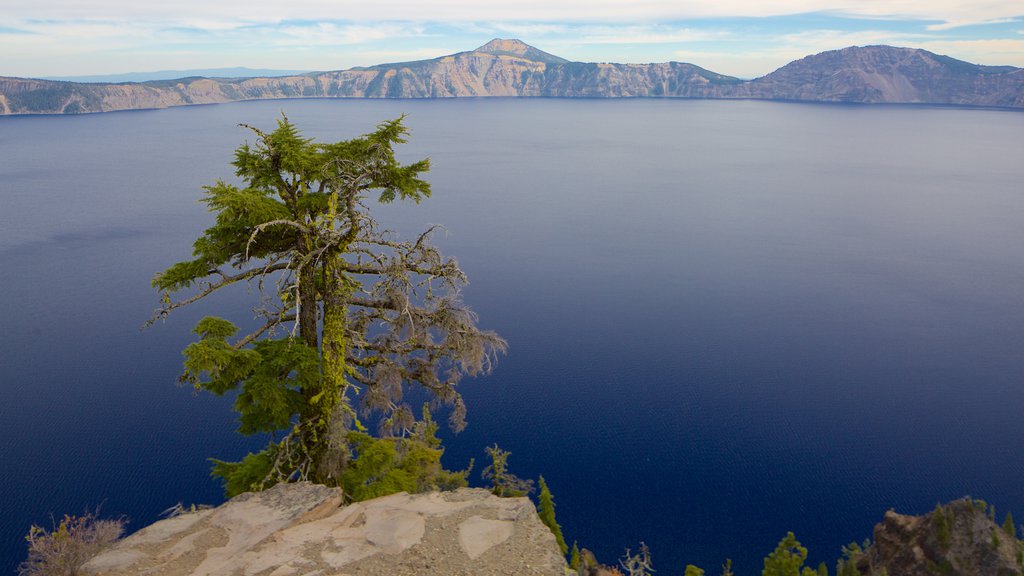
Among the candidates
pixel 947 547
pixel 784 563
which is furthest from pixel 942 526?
pixel 784 563

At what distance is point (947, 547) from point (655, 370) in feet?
86.9

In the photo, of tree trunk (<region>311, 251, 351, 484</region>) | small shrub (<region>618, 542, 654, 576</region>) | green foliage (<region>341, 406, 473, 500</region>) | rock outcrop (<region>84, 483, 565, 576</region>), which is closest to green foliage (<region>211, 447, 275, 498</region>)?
tree trunk (<region>311, 251, 351, 484</region>)

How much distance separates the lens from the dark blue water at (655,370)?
44438mm

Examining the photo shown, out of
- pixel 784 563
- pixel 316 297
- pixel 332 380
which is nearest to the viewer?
pixel 332 380

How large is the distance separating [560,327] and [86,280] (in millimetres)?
63446

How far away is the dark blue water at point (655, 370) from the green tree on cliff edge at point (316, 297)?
82.8 ft

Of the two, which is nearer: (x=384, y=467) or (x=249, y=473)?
(x=384, y=467)

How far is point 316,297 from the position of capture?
68.6 ft

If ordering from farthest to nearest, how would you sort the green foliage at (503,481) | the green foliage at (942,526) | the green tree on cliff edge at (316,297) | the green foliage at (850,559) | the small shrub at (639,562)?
1. the green foliage at (942,526)
2. the green foliage at (850,559)
3. the green foliage at (503,481)
4. the small shrub at (639,562)
5. the green tree on cliff edge at (316,297)

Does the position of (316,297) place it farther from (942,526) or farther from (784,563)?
(942,526)

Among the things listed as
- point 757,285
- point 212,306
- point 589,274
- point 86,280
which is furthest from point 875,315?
point 86,280

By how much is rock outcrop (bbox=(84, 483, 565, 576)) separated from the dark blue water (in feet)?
84.3

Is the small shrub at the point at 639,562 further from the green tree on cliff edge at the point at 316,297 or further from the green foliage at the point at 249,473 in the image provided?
the green foliage at the point at 249,473

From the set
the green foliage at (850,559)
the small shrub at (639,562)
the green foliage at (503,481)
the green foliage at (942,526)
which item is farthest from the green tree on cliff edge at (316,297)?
the green foliage at (942,526)
